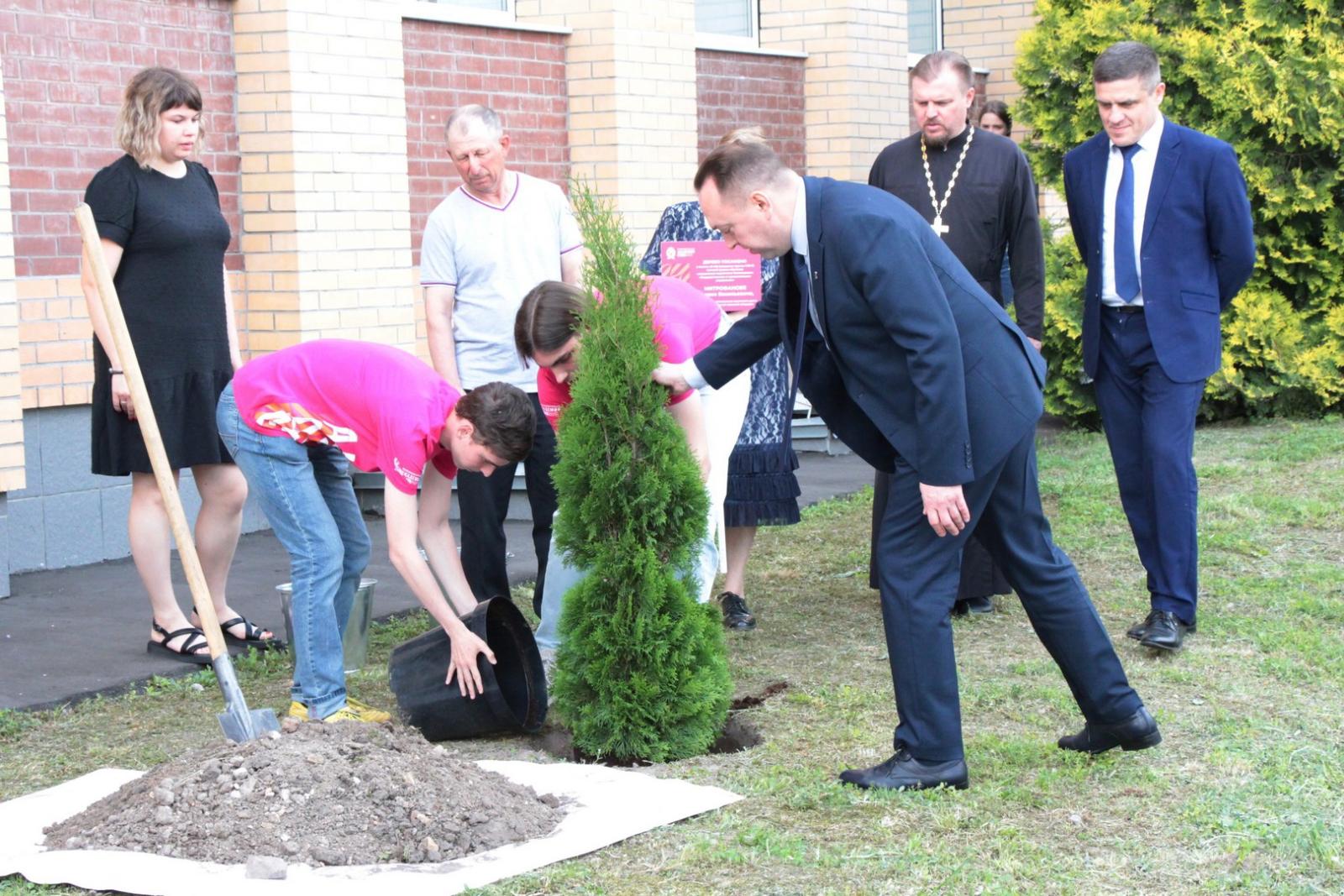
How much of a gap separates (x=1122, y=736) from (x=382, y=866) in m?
2.04

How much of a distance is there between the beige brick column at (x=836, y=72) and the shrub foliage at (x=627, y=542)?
7.68 meters

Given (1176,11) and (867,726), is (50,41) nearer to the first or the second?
(867,726)

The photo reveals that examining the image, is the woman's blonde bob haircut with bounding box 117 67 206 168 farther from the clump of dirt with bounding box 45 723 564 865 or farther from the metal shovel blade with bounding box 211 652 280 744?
the clump of dirt with bounding box 45 723 564 865

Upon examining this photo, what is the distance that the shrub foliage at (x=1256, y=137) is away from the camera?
1089 centimetres

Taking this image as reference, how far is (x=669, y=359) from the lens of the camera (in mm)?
4871

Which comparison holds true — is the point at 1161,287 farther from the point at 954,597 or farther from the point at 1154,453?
the point at 954,597

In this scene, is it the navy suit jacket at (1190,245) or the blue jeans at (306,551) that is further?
the navy suit jacket at (1190,245)

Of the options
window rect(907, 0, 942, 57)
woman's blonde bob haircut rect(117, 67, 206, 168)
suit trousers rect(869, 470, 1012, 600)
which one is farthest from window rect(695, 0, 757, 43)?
woman's blonde bob haircut rect(117, 67, 206, 168)

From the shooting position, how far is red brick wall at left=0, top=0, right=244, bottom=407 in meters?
7.17

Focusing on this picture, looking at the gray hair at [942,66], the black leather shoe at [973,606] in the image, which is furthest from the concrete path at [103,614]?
the gray hair at [942,66]

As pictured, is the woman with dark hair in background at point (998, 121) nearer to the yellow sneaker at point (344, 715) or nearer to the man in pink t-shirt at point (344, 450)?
the man in pink t-shirt at point (344, 450)

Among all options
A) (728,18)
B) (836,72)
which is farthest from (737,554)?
(728,18)

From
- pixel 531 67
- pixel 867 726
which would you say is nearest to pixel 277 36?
pixel 531 67

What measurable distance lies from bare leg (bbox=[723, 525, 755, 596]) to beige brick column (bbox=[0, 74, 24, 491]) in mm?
3024
